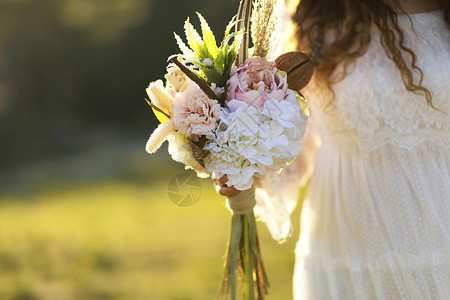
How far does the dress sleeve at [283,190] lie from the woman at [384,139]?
175 millimetres

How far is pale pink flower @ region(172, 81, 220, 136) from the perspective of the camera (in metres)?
1.02

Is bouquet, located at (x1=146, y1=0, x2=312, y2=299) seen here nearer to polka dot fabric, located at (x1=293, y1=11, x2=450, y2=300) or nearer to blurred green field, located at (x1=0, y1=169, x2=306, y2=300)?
polka dot fabric, located at (x1=293, y1=11, x2=450, y2=300)

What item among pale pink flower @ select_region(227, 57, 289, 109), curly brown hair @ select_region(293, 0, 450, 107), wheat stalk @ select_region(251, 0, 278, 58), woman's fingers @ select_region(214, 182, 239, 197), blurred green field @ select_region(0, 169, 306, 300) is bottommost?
blurred green field @ select_region(0, 169, 306, 300)

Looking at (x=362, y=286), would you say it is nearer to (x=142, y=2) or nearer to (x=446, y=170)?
(x=446, y=170)

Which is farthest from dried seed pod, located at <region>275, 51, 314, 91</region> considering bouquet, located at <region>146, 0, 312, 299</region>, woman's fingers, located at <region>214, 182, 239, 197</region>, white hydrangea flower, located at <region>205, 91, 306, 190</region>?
woman's fingers, located at <region>214, 182, 239, 197</region>

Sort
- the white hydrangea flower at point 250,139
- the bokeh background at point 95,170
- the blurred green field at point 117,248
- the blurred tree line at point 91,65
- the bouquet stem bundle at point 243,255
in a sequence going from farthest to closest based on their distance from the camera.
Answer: the blurred tree line at point 91,65 < the bokeh background at point 95,170 < the blurred green field at point 117,248 < the bouquet stem bundle at point 243,255 < the white hydrangea flower at point 250,139

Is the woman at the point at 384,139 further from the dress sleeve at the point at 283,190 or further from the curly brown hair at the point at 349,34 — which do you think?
the dress sleeve at the point at 283,190

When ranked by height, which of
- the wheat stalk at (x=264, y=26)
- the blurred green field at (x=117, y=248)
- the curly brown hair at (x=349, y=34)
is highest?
the wheat stalk at (x=264, y=26)

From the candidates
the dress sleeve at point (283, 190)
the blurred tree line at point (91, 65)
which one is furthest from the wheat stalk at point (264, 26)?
the blurred tree line at point (91, 65)

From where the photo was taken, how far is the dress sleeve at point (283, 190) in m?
1.52

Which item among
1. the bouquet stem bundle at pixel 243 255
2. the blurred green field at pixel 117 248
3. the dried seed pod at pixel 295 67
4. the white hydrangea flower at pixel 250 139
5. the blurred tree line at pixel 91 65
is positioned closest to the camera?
the white hydrangea flower at pixel 250 139

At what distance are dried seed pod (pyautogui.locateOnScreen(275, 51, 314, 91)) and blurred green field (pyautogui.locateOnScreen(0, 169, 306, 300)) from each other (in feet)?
6.60

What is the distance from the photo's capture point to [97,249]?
140 inches

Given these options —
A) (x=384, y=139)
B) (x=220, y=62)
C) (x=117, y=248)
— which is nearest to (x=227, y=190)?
(x=220, y=62)
